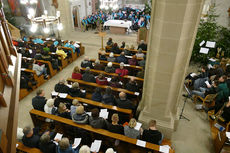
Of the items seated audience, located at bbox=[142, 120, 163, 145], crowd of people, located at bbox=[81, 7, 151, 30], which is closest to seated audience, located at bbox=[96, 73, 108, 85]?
seated audience, located at bbox=[142, 120, 163, 145]

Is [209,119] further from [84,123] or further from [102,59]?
[102,59]

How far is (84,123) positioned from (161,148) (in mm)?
1899

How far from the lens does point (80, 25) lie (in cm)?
1662

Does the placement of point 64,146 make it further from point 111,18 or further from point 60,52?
point 111,18

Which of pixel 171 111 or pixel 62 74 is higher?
pixel 171 111

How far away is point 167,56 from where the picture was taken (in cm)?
381

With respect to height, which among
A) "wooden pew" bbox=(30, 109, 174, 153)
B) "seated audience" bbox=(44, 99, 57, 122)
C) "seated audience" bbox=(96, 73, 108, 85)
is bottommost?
"wooden pew" bbox=(30, 109, 174, 153)

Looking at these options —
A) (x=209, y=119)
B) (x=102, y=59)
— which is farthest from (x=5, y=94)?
(x=102, y=59)

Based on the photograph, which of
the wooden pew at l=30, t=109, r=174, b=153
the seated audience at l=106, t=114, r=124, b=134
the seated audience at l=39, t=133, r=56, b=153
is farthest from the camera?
the seated audience at l=106, t=114, r=124, b=134

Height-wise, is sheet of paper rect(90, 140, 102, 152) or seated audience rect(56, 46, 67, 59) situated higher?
seated audience rect(56, 46, 67, 59)

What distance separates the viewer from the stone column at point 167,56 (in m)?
3.34

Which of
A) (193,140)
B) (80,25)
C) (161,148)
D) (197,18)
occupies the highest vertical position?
(197,18)

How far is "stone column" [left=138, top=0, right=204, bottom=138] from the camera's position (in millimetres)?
3338

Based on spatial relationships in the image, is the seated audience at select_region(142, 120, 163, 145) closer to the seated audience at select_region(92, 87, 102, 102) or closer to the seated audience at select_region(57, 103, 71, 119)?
the seated audience at select_region(92, 87, 102, 102)
